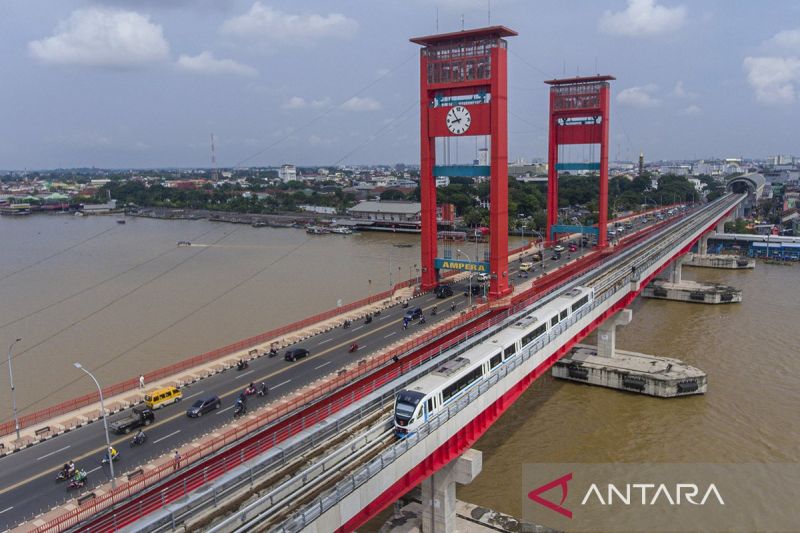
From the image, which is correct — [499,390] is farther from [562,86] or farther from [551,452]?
[562,86]

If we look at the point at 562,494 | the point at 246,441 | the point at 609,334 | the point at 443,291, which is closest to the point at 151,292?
the point at 443,291

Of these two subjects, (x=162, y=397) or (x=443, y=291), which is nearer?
(x=162, y=397)

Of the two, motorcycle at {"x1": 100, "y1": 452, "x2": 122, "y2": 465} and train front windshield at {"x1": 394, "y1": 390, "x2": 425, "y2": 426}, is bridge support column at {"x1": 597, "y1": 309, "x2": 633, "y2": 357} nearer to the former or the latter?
train front windshield at {"x1": 394, "y1": 390, "x2": 425, "y2": 426}

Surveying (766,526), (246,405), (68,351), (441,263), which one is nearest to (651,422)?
(766,526)

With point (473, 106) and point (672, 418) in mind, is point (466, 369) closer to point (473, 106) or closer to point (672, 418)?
point (672, 418)

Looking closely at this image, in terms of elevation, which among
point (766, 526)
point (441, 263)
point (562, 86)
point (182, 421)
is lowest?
point (766, 526)

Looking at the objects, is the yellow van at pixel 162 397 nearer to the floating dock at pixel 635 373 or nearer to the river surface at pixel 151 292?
the river surface at pixel 151 292

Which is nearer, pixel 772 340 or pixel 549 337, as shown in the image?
pixel 549 337
